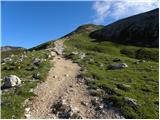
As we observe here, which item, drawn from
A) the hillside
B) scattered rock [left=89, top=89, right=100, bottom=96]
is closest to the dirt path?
the hillside

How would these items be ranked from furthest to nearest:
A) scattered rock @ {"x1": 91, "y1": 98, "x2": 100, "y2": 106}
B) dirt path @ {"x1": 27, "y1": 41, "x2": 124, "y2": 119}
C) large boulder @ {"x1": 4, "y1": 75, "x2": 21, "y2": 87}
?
large boulder @ {"x1": 4, "y1": 75, "x2": 21, "y2": 87}, scattered rock @ {"x1": 91, "y1": 98, "x2": 100, "y2": 106}, dirt path @ {"x1": 27, "y1": 41, "x2": 124, "y2": 119}

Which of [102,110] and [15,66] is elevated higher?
[15,66]

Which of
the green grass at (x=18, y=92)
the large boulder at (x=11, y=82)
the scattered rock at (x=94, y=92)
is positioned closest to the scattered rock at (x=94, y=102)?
the scattered rock at (x=94, y=92)

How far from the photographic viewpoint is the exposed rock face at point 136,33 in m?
95.5

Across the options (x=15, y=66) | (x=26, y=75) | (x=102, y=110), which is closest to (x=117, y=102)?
(x=102, y=110)

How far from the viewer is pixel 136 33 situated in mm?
104500

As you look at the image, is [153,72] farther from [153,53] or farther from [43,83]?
[153,53]

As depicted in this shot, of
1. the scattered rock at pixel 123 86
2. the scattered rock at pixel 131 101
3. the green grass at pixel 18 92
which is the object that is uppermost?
the green grass at pixel 18 92

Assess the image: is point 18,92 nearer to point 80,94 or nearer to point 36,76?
point 80,94

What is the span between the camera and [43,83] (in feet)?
102

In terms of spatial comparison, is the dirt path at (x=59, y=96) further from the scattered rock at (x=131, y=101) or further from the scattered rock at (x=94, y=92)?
the scattered rock at (x=131, y=101)

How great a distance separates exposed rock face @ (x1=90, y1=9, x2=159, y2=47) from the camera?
95500 millimetres

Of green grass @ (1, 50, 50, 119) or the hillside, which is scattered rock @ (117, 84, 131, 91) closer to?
the hillside

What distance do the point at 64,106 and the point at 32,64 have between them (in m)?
19.7
